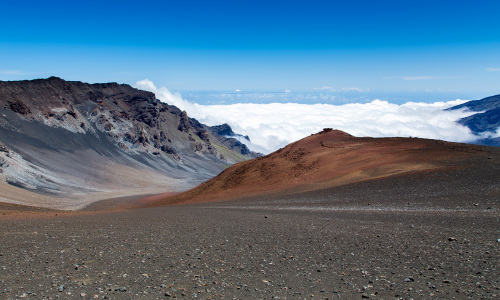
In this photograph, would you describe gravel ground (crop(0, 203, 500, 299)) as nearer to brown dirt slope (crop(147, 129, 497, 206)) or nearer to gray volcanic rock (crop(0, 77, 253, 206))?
brown dirt slope (crop(147, 129, 497, 206))

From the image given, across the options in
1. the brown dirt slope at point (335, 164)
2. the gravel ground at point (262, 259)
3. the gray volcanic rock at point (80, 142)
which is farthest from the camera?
the gray volcanic rock at point (80, 142)

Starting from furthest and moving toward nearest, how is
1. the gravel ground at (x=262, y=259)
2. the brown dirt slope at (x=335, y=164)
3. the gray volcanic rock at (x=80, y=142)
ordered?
the gray volcanic rock at (x=80, y=142)
the brown dirt slope at (x=335, y=164)
the gravel ground at (x=262, y=259)

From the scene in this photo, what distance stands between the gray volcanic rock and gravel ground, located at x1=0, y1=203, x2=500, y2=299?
6777 centimetres

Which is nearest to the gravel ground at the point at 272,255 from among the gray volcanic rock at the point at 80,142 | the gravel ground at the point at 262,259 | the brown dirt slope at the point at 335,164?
the gravel ground at the point at 262,259

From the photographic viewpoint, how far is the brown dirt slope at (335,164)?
29156 mm

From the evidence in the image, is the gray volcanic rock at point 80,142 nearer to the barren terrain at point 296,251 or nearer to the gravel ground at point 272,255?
the gravel ground at point 272,255

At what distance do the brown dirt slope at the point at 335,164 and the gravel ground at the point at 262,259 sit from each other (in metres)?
13.3

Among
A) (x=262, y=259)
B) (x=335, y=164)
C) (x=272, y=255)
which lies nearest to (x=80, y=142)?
(x=335, y=164)

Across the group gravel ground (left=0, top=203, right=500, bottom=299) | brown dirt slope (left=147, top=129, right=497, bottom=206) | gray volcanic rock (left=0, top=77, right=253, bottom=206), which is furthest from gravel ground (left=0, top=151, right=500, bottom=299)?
gray volcanic rock (left=0, top=77, right=253, bottom=206)

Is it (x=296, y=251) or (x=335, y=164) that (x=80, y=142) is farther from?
(x=296, y=251)

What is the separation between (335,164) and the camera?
35750 millimetres

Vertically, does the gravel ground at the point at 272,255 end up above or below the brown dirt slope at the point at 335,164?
below

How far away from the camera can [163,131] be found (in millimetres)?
186375

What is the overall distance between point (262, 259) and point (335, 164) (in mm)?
26683
